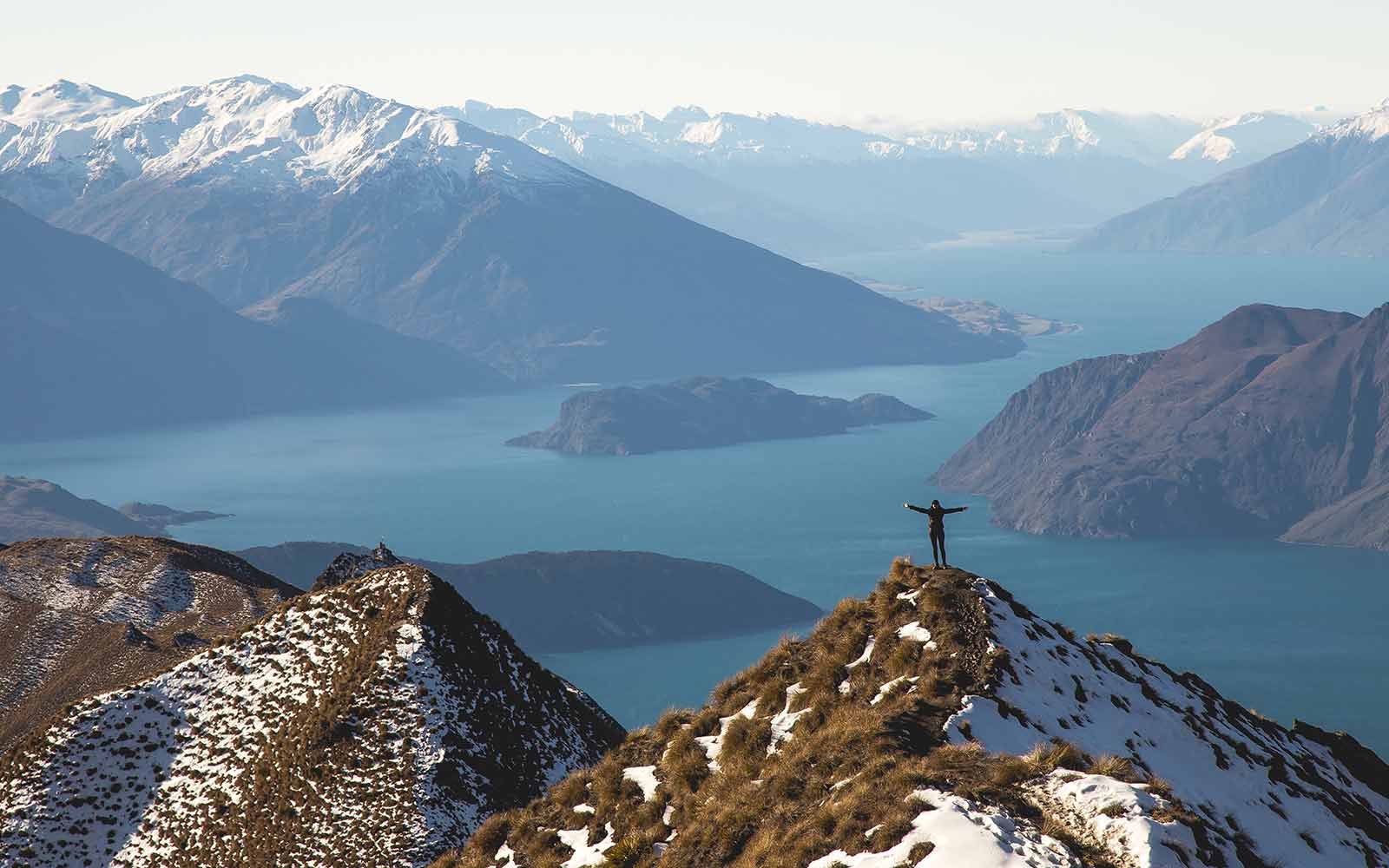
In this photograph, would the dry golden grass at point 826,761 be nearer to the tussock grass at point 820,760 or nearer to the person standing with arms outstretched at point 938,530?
the tussock grass at point 820,760

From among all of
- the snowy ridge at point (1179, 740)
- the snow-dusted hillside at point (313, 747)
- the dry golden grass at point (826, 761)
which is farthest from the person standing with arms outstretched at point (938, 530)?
the snow-dusted hillside at point (313, 747)

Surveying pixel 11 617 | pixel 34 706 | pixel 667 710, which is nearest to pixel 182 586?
pixel 11 617

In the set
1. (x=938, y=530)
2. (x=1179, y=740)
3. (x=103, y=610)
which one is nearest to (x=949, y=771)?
(x=1179, y=740)

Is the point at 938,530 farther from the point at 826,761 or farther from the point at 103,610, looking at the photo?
the point at 103,610

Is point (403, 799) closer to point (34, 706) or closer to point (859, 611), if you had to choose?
point (859, 611)

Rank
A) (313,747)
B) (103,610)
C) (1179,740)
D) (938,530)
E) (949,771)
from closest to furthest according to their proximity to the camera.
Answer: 1. (949,771)
2. (1179,740)
3. (938,530)
4. (313,747)
5. (103,610)

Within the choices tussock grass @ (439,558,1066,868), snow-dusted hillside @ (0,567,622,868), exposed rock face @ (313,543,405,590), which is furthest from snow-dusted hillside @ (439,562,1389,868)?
exposed rock face @ (313,543,405,590)

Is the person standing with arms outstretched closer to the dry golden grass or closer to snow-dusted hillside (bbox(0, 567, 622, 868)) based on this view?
the dry golden grass
